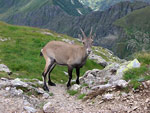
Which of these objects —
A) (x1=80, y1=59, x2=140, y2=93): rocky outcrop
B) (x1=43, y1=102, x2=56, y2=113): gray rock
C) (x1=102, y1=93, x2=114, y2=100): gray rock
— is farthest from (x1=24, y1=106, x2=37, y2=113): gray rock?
(x1=80, y1=59, x2=140, y2=93): rocky outcrop

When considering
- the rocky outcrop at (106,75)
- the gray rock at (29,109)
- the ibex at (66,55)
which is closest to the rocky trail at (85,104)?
the gray rock at (29,109)

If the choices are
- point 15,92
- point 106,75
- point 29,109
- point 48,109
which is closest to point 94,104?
point 48,109

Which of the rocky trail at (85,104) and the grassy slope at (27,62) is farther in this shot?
the grassy slope at (27,62)

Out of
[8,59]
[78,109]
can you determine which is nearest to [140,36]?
[8,59]

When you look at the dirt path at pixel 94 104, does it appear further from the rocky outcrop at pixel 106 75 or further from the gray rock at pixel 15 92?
the rocky outcrop at pixel 106 75

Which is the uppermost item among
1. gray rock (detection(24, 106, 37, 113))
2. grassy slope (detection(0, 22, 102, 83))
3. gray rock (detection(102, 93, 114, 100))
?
gray rock (detection(24, 106, 37, 113))

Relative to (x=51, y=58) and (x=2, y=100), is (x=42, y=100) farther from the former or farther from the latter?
(x=51, y=58)

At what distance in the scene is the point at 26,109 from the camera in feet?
29.8

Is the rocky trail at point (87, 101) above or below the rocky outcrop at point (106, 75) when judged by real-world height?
above

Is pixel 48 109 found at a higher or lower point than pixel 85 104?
higher

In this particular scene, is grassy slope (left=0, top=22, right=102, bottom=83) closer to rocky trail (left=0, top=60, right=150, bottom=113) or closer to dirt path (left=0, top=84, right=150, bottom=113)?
rocky trail (left=0, top=60, right=150, bottom=113)

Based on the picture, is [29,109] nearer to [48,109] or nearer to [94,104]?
[48,109]

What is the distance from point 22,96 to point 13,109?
1.47 m

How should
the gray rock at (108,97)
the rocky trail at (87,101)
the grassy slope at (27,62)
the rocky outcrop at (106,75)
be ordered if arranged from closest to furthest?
1. the rocky trail at (87,101)
2. the gray rock at (108,97)
3. the rocky outcrop at (106,75)
4. the grassy slope at (27,62)
